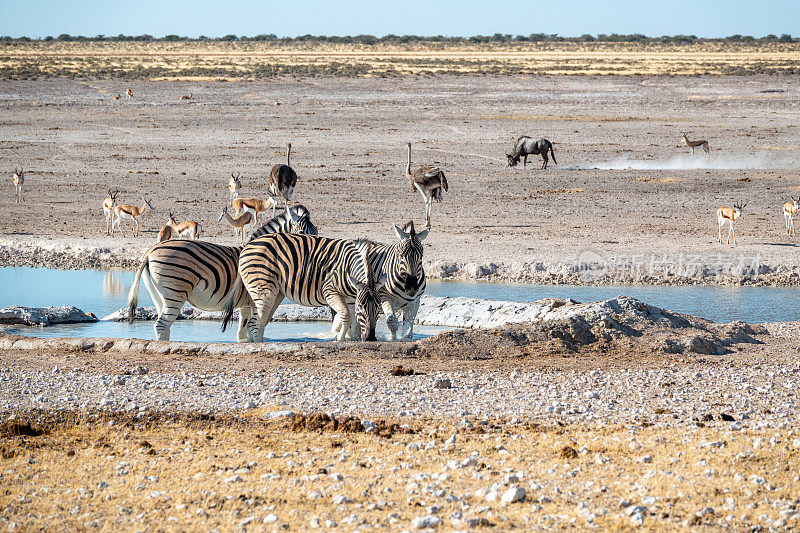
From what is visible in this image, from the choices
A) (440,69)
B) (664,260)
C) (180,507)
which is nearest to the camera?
(180,507)

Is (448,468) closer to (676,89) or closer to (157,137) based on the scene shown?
(157,137)

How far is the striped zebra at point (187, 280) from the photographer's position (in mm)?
10250

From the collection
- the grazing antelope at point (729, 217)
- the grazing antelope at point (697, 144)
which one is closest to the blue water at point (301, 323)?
the grazing antelope at point (729, 217)

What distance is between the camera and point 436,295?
45.5 feet

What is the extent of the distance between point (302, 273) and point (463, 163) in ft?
60.1

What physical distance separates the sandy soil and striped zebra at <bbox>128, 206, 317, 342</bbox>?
5487 millimetres

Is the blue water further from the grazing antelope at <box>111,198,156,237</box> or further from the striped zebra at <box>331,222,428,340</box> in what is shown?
the grazing antelope at <box>111,198,156,237</box>

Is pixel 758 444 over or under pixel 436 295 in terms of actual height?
over

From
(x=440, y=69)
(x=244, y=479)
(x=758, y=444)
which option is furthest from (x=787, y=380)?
(x=440, y=69)

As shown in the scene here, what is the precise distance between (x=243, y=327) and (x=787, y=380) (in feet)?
17.8

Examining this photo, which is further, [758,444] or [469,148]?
[469,148]

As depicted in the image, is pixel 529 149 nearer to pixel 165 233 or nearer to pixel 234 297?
pixel 165 233

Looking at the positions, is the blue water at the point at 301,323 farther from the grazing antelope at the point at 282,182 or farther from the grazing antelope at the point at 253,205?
the grazing antelope at the point at 282,182

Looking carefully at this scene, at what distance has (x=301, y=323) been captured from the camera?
1237cm
